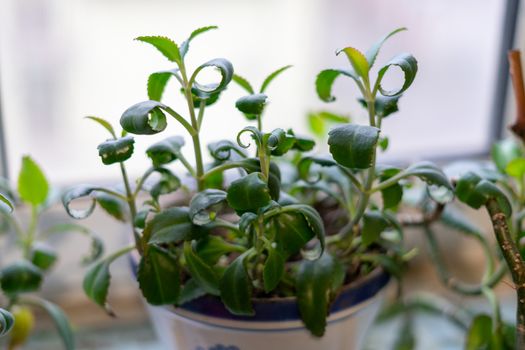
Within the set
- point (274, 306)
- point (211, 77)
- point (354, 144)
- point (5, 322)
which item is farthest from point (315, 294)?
point (211, 77)

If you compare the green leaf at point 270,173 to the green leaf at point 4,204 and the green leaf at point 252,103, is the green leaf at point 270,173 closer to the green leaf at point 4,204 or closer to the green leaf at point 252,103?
the green leaf at point 252,103

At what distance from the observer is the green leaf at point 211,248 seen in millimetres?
600

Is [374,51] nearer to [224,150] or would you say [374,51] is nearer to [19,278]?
[224,150]

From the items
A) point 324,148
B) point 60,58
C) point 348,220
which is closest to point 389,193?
point 348,220

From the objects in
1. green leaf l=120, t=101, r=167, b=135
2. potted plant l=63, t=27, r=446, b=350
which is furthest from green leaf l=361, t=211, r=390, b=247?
green leaf l=120, t=101, r=167, b=135

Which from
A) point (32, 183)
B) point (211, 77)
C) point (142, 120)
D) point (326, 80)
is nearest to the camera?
point (142, 120)

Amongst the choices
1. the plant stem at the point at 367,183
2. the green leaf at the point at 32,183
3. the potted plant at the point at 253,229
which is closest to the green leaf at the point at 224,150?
the potted plant at the point at 253,229

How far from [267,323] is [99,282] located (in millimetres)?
159

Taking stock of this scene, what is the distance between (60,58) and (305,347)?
498 millimetres

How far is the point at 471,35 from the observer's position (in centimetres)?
98

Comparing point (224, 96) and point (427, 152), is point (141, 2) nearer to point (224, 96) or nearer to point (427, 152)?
point (224, 96)

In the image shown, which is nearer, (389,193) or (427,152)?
(389,193)

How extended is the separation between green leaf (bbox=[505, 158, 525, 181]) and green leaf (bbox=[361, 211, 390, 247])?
16 cm

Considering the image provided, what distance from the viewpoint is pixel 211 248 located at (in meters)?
0.60
